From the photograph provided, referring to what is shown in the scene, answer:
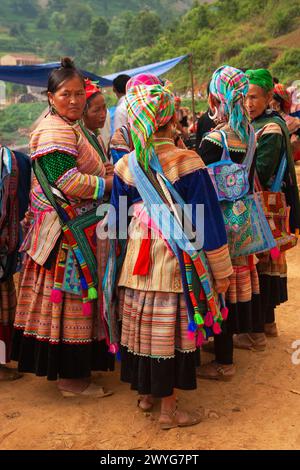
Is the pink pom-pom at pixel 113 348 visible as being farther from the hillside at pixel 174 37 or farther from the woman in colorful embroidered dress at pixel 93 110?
the hillside at pixel 174 37

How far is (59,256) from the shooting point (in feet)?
11.0

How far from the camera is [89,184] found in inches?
127

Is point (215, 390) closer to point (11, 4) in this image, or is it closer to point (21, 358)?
point (21, 358)

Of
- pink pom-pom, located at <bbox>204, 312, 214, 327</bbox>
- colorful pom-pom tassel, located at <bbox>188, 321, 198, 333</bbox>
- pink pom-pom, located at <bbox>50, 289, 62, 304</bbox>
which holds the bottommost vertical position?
colorful pom-pom tassel, located at <bbox>188, 321, 198, 333</bbox>

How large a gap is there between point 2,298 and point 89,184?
1.02 m

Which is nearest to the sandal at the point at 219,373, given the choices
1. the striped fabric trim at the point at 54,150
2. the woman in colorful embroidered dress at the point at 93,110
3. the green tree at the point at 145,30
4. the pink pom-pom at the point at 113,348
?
the pink pom-pom at the point at 113,348

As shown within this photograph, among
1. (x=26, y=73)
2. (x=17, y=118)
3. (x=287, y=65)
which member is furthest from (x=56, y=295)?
(x=17, y=118)

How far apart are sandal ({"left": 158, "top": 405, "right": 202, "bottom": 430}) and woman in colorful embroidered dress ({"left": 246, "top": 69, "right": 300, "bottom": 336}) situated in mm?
1283

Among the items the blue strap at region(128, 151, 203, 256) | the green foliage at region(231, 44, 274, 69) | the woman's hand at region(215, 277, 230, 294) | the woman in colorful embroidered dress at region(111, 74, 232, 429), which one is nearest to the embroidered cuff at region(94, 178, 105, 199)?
the woman in colorful embroidered dress at region(111, 74, 232, 429)

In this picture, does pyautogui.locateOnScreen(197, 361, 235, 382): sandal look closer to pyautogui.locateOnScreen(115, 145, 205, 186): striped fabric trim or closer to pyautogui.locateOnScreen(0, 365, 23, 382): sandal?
pyautogui.locateOnScreen(0, 365, 23, 382): sandal

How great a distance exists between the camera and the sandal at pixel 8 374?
379 cm

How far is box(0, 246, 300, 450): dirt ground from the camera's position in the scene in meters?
3.01

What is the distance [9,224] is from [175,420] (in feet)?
5.07

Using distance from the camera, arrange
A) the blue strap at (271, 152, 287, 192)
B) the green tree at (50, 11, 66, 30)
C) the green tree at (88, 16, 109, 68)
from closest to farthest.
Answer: the blue strap at (271, 152, 287, 192) → the green tree at (88, 16, 109, 68) → the green tree at (50, 11, 66, 30)
